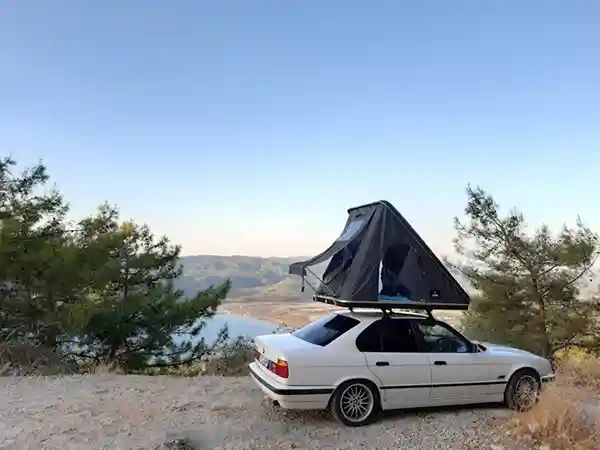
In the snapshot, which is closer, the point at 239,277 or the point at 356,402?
the point at 356,402

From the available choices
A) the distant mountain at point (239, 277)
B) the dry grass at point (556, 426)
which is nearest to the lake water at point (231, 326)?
the distant mountain at point (239, 277)

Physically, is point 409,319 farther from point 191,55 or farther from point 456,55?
point 191,55

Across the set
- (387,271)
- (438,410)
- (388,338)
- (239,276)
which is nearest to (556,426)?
(438,410)

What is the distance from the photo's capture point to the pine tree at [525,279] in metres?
14.2

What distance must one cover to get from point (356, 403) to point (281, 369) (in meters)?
1.00

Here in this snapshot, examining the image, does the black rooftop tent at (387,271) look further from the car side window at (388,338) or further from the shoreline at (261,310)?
the shoreline at (261,310)

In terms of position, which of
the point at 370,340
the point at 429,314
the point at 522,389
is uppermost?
the point at 429,314

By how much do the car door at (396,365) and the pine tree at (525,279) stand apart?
9833mm

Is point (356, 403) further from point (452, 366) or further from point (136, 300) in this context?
point (136, 300)

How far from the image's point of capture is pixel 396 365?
6.04 meters

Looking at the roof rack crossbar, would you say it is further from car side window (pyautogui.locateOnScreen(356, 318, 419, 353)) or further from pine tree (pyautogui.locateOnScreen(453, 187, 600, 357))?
pine tree (pyautogui.locateOnScreen(453, 187, 600, 357))

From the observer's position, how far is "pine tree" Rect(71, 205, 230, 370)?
13.6m

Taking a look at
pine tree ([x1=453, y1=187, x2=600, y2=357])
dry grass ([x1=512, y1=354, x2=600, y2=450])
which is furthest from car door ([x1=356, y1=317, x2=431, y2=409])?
pine tree ([x1=453, y1=187, x2=600, y2=357])

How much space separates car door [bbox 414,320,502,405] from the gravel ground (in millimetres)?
256
